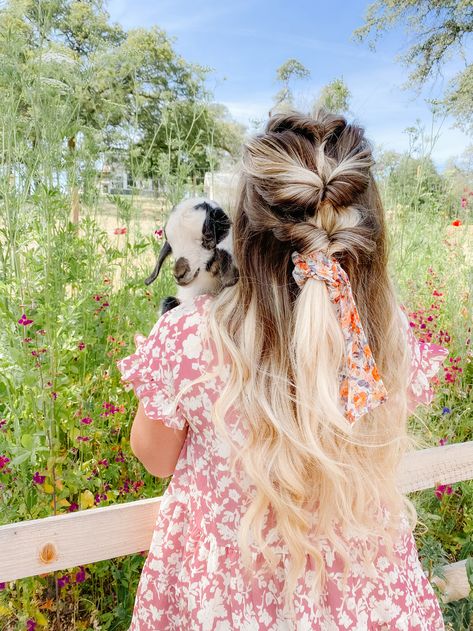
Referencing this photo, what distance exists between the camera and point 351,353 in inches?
36.5

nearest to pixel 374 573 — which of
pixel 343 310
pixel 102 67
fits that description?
pixel 343 310

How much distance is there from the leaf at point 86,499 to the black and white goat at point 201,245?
688 mm

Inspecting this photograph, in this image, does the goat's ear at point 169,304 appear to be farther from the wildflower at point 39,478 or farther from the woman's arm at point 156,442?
the wildflower at point 39,478

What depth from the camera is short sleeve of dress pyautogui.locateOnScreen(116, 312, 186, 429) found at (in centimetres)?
95

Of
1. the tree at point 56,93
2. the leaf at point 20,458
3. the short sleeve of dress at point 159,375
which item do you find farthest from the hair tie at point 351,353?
the tree at point 56,93

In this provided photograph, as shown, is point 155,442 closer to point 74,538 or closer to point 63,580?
point 74,538

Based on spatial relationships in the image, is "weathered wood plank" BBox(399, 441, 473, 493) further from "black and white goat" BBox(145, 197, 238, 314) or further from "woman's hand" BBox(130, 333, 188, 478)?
"black and white goat" BBox(145, 197, 238, 314)

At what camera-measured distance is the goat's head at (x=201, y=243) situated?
0.96 meters

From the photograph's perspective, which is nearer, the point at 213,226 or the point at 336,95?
the point at 213,226

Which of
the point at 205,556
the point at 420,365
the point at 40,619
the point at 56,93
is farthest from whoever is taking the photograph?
the point at 56,93

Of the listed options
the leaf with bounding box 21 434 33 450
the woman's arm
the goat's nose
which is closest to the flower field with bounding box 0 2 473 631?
the leaf with bounding box 21 434 33 450

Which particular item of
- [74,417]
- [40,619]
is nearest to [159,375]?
[74,417]

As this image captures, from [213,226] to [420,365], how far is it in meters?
0.51

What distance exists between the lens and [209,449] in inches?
39.4
